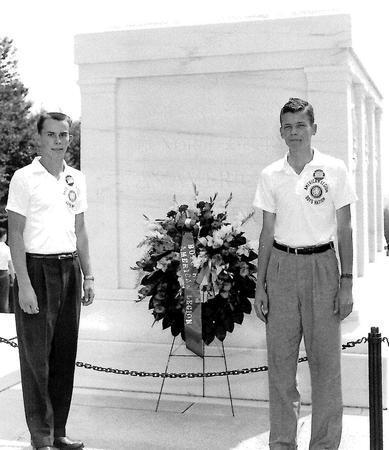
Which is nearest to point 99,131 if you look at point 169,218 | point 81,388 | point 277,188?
point 169,218

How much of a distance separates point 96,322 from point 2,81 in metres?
31.0

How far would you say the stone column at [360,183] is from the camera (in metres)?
6.21

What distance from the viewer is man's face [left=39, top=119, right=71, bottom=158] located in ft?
13.2

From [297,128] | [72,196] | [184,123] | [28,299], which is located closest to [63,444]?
[28,299]

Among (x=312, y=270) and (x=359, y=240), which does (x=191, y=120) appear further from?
(x=312, y=270)

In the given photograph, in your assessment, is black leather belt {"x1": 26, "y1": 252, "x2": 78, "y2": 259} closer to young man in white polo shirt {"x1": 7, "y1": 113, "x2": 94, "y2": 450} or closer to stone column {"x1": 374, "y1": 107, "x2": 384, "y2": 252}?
young man in white polo shirt {"x1": 7, "y1": 113, "x2": 94, "y2": 450}

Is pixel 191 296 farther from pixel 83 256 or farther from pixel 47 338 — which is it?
pixel 47 338

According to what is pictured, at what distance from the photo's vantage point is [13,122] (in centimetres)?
3441

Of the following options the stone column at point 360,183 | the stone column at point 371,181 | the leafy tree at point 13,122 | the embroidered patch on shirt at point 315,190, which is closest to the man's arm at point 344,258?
the embroidered patch on shirt at point 315,190

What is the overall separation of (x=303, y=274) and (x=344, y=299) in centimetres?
25

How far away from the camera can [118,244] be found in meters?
5.97

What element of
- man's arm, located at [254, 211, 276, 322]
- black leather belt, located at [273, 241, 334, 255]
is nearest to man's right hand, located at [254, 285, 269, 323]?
man's arm, located at [254, 211, 276, 322]

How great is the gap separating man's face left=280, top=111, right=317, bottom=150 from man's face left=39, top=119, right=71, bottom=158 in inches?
49.8

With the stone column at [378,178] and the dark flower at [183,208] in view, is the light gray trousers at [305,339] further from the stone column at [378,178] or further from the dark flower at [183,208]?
the stone column at [378,178]
